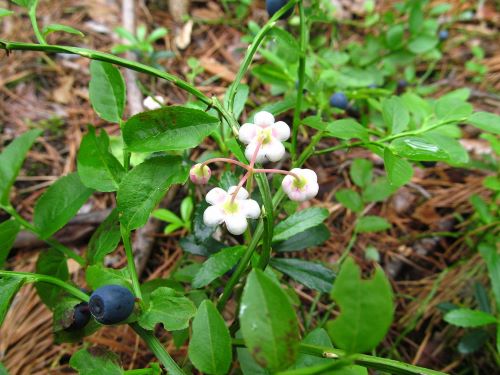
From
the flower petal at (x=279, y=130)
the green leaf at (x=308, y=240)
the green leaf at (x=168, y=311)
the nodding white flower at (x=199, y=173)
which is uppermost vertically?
the flower petal at (x=279, y=130)

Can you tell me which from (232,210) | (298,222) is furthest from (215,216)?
(298,222)

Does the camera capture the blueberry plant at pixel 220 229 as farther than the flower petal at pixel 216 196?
No

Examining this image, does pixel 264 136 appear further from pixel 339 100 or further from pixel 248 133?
pixel 339 100

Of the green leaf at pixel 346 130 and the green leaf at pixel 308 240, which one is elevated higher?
the green leaf at pixel 346 130

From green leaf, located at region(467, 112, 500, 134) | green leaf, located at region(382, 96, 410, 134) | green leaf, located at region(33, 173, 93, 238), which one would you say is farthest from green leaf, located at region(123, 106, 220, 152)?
green leaf, located at region(467, 112, 500, 134)

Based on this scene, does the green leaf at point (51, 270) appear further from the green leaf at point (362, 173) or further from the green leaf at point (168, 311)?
the green leaf at point (362, 173)

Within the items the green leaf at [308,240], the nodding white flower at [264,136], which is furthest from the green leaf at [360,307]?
the green leaf at [308,240]
